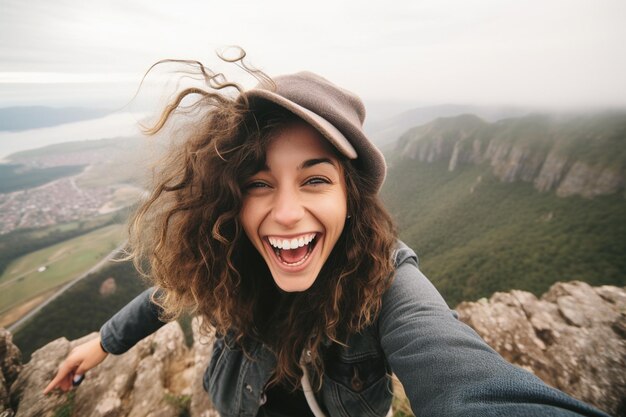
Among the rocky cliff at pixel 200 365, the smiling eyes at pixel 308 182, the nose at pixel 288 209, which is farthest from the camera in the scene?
the rocky cliff at pixel 200 365

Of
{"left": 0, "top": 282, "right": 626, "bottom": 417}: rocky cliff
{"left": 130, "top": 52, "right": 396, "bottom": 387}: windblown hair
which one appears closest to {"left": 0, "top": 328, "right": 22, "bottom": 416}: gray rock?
{"left": 0, "top": 282, "right": 626, "bottom": 417}: rocky cliff

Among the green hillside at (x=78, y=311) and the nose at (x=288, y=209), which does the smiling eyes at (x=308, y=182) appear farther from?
the green hillside at (x=78, y=311)

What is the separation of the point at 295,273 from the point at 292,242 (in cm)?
28

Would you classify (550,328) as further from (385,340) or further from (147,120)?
(147,120)

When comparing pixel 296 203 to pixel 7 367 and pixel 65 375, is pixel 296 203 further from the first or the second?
pixel 7 367

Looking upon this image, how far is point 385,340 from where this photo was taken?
211 cm

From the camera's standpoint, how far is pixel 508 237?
159 ft

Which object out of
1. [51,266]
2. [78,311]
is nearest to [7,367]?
[78,311]

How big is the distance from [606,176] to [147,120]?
83310 millimetres

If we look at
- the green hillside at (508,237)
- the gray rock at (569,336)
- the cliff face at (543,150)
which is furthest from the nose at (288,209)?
the cliff face at (543,150)

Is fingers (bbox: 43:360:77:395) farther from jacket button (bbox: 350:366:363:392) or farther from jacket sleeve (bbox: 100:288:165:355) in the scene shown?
jacket button (bbox: 350:366:363:392)

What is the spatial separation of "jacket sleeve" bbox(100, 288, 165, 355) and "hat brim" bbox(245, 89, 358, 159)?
258 centimetres

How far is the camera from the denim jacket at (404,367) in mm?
1415

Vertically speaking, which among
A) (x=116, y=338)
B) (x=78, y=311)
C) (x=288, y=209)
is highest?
(x=288, y=209)
